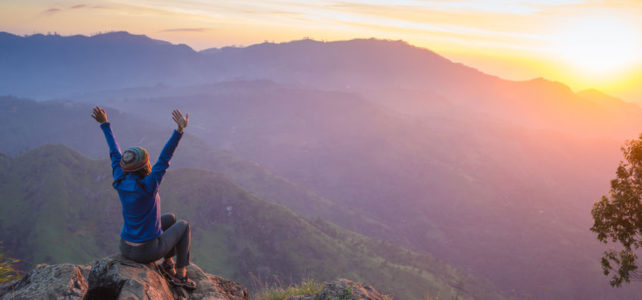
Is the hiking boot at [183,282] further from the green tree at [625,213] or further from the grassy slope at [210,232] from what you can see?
the grassy slope at [210,232]

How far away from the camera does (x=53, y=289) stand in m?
4.90

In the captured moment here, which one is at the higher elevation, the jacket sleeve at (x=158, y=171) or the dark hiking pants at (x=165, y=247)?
the jacket sleeve at (x=158, y=171)

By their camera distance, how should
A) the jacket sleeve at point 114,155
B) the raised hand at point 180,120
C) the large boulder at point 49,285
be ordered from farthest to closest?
the raised hand at point 180,120
the jacket sleeve at point 114,155
the large boulder at point 49,285

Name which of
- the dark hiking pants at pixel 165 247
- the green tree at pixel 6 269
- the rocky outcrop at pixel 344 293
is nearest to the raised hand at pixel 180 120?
the dark hiking pants at pixel 165 247

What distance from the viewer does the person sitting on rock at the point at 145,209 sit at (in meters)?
5.19

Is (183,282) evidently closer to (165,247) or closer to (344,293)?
(165,247)

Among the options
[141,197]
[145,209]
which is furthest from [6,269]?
[141,197]

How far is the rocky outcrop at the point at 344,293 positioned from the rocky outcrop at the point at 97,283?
9.63ft

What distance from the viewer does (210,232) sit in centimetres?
6712

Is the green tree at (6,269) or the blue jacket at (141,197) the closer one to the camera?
the blue jacket at (141,197)

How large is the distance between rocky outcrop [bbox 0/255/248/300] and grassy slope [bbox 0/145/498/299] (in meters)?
51.2

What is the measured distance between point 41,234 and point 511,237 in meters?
136

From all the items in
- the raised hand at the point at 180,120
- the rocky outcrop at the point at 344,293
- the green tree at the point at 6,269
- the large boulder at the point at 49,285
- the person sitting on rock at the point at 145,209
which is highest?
the raised hand at the point at 180,120

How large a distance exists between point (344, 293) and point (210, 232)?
2617 inches
